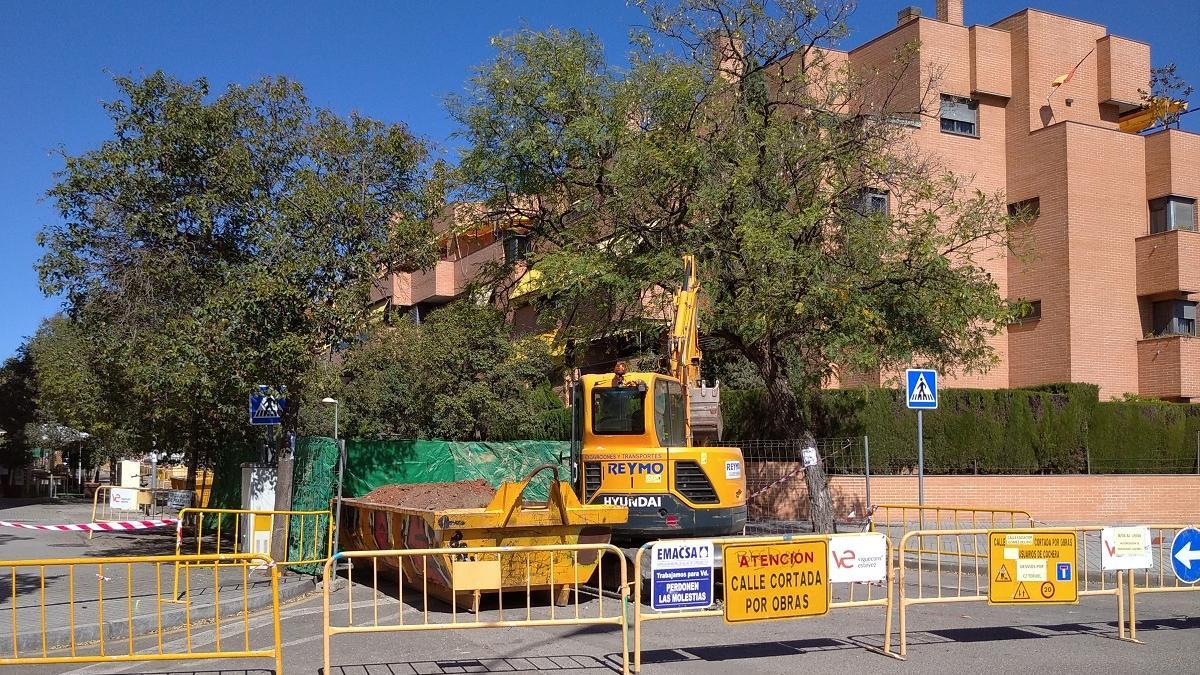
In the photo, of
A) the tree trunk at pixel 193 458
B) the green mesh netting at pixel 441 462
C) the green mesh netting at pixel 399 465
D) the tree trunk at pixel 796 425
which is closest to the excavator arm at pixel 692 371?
the green mesh netting at pixel 399 465

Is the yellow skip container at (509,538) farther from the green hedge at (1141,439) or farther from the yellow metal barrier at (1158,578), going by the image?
the green hedge at (1141,439)

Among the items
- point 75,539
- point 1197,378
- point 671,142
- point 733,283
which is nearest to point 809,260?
point 733,283

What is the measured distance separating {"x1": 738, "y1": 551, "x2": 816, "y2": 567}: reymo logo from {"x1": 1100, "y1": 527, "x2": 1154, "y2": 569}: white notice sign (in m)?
3.44

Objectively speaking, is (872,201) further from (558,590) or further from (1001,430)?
(558,590)

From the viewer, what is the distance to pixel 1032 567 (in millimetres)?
9773

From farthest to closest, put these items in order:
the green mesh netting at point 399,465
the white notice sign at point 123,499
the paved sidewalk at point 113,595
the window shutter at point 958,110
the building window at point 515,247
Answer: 1. the window shutter at point 958,110
2. the white notice sign at point 123,499
3. the building window at point 515,247
4. the green mesh netting at point 399,465
5. the paved sidewalk at point 113,595

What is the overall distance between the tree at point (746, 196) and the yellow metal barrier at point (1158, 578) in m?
4.40

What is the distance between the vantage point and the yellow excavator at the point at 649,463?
43.2 ft

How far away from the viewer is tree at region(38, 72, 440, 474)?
14852mm

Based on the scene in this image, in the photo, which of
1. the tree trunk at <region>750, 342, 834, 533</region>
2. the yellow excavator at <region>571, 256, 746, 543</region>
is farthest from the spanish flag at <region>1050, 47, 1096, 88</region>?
the yellow excavator at <region>571, 256, 746, 543</region>

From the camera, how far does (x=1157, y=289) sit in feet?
100

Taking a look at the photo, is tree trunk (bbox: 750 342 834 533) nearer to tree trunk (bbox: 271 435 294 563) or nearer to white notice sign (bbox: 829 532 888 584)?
tree trunk (bbox: 271 435 294 563)

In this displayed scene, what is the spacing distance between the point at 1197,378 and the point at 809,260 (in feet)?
65.0

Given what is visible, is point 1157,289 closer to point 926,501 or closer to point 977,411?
point 977,411
